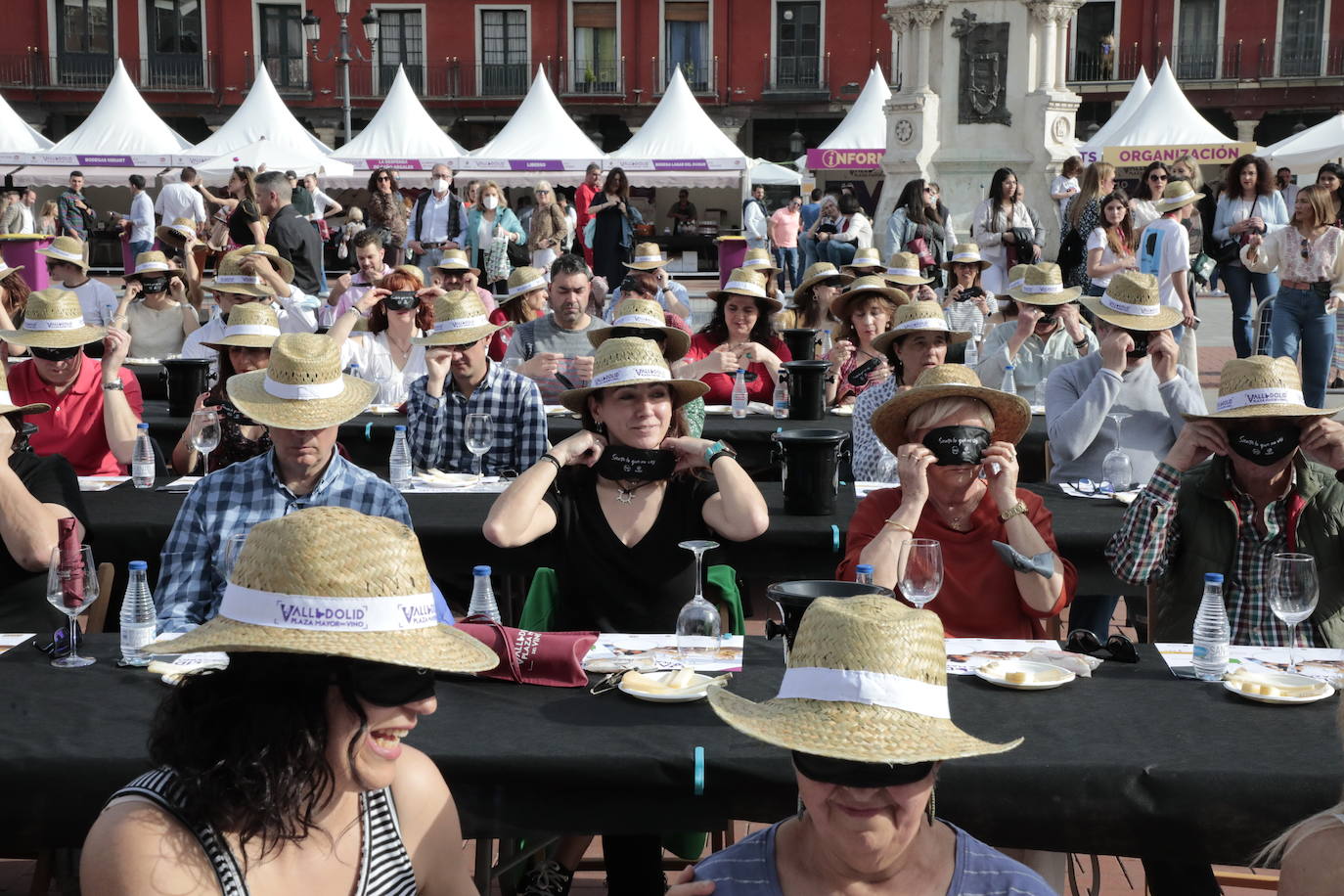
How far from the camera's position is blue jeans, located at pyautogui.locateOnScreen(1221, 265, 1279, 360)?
12422mm

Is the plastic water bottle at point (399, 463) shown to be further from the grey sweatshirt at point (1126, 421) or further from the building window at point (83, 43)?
the building window at point (83, 43)

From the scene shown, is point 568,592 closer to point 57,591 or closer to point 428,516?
point 428,516

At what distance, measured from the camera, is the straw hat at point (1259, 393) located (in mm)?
4090

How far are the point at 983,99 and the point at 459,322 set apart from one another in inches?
566

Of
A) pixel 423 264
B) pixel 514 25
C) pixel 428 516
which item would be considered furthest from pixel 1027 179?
pixel 514 25

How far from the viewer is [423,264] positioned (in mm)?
17906

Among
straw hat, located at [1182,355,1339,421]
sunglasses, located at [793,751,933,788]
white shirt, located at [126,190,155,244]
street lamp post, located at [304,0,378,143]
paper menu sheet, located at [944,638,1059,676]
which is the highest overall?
street lamp post, located at [304,0,378,143]

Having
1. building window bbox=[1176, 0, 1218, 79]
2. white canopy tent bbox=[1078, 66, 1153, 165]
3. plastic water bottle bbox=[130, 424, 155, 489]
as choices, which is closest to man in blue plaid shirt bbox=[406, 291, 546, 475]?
plastic water bottle bbox=[130, 424, 155, 489]

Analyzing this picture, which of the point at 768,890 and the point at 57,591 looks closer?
the point at 768,890

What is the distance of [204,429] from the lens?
227 inches

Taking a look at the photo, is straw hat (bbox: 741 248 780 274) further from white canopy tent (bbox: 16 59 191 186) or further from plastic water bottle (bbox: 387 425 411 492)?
white canopy tent (bbox: 16 59 191 186)

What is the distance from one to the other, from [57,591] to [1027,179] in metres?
17.3

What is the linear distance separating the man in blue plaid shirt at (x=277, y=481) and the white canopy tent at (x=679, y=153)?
21.1 meters

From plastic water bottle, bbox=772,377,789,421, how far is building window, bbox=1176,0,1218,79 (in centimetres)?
3756
